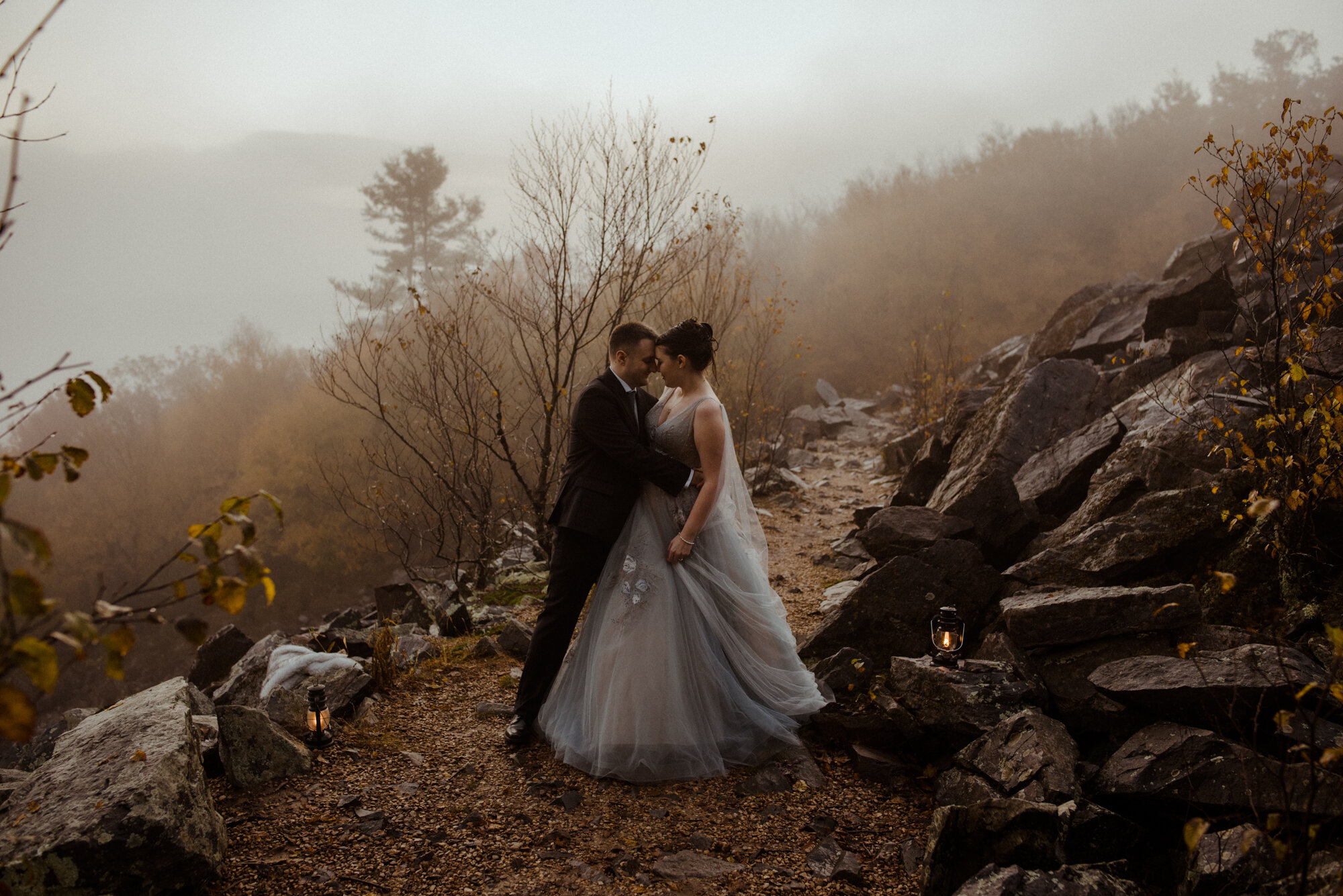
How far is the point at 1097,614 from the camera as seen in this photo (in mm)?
3541

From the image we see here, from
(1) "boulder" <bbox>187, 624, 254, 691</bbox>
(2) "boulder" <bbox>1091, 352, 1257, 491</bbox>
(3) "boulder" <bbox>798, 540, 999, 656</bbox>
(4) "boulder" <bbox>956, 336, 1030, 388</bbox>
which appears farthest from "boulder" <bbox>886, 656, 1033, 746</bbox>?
(4) "boulder" <bbox>956, 336, 1030, 388</bbox>

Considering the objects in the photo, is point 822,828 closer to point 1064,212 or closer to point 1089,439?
point 1089,439

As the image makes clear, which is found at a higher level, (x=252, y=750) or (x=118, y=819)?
(x=118, y=819)

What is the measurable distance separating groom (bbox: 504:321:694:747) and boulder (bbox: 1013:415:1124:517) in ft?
11.3

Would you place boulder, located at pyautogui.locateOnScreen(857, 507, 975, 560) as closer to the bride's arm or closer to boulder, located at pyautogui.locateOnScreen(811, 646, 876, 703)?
boulder, located at pyautogui.locateOnScreen(811, 646, 876, 703)

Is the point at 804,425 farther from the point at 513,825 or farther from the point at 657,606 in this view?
the point at 513,825

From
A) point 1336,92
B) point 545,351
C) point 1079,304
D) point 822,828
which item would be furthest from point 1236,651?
point 1336,92

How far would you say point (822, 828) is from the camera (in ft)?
10.1

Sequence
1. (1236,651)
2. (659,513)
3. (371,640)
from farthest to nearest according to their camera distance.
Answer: (371,640) < (659,513) < (1236,651)

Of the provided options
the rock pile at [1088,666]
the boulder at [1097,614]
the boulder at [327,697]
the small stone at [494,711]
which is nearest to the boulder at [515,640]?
the small stone at [494,711]

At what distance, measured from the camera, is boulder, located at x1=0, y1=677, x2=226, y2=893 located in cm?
231

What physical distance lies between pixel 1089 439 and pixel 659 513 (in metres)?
4.33

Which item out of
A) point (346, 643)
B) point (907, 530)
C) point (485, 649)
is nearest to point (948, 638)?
point (907, 530)

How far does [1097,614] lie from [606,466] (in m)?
2.59
